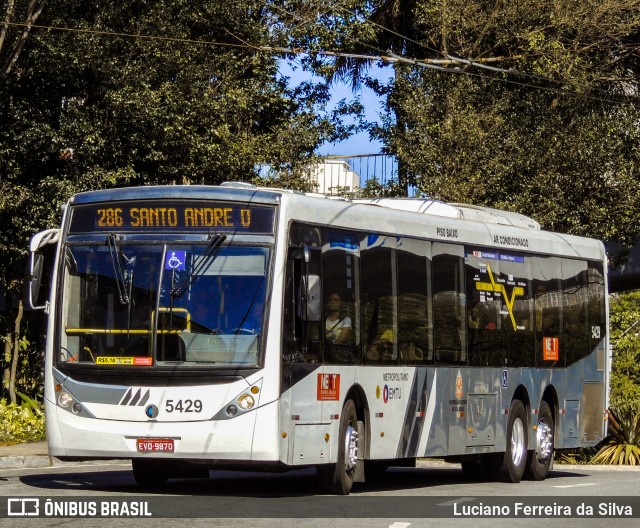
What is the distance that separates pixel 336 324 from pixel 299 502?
6.78 ft

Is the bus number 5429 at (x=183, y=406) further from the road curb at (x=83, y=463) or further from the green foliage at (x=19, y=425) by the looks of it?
the green foliage at (x=19, y=425)

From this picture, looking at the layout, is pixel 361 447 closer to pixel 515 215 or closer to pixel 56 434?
pixel 56 434

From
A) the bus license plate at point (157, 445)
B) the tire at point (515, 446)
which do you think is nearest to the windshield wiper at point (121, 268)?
the bus license plate at point (157, 445)

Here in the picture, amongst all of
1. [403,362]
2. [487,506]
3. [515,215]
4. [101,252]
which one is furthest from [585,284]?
[101,252]

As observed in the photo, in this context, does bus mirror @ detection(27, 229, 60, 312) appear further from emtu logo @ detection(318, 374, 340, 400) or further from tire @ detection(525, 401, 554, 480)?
tire @ detection(525, 401, 554, 480)

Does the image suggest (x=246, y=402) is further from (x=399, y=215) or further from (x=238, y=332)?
(x=399, y=215)

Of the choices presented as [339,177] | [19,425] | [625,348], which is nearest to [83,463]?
[19,425]

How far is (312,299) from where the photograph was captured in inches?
547

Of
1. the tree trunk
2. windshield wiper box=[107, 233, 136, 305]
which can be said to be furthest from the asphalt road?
the tree trunk

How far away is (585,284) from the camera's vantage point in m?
21.0

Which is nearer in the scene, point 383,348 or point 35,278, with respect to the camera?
point 35,278

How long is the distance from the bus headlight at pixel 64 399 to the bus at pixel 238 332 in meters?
0.01

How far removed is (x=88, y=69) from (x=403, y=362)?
891 cm

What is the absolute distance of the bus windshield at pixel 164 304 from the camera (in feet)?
44.6
